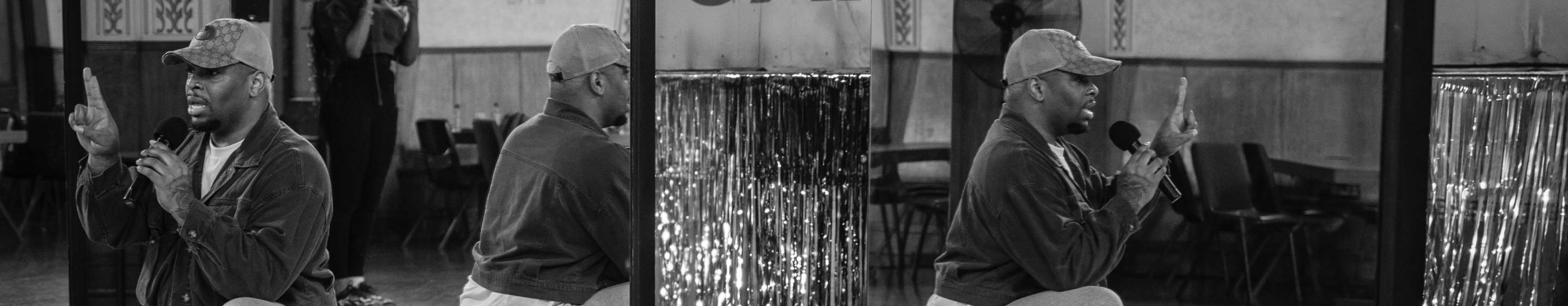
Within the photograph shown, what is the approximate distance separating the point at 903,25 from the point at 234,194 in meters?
1.77

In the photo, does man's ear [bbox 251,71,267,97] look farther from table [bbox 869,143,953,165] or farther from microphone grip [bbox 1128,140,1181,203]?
microphone grip [bbox 1128,140,1181,203]

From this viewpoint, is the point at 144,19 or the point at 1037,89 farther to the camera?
the point at 144,19

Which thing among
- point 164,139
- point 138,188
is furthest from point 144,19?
point 138,188

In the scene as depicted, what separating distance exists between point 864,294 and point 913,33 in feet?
2.23

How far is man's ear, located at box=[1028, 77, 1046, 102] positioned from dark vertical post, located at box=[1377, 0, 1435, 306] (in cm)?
74

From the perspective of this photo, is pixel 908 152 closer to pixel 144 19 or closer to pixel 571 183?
pixel 571 183

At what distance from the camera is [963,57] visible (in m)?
2.76

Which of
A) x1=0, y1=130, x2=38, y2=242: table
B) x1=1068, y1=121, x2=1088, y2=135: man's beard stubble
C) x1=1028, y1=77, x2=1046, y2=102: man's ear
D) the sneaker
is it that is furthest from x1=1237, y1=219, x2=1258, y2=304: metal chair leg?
x1=0, y1=130, x2=38, y2=242: table

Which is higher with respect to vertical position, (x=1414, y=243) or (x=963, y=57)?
(x=963, y=57)

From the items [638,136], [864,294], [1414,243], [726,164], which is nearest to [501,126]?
[638,136]

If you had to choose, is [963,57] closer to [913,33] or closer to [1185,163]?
[913,33]

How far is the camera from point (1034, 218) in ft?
9.00

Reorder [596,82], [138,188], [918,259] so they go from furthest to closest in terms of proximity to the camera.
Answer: [138,188], [596,82], [918,259]

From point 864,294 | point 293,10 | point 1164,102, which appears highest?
point 293,10
